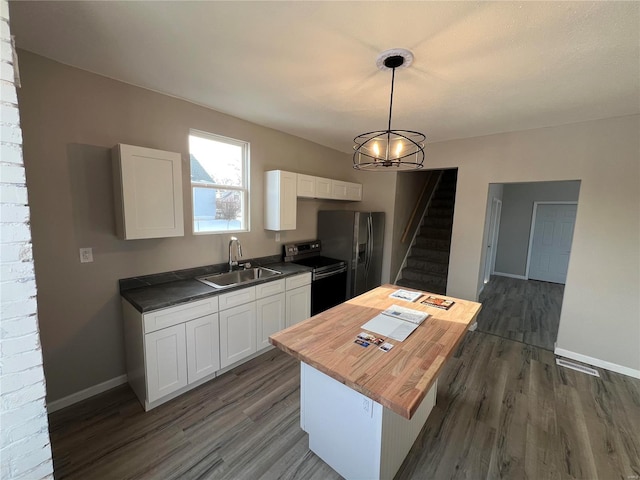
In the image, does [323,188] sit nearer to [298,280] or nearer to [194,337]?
[298,280]

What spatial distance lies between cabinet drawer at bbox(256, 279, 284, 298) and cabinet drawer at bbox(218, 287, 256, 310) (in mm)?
63

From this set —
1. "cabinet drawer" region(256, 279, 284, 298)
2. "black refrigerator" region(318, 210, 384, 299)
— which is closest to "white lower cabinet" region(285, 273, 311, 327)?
"cabinet drawer" region(256, 279, 284, 298)

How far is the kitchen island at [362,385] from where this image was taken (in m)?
1.22

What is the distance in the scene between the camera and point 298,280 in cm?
→ 319

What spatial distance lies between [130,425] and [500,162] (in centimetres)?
460

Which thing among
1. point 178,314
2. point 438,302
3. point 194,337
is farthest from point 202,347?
point 438,302

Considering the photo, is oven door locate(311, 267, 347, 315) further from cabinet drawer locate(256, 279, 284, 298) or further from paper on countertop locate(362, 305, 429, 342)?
paper on countertop locate(362, 305, 429, 342)

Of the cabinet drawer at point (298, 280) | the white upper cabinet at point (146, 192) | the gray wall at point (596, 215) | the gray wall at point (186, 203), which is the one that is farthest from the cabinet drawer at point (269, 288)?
the gray wall at point (596, 215)

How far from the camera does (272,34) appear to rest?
5.05 feet

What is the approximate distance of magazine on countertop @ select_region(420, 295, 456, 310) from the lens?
83.3 inches

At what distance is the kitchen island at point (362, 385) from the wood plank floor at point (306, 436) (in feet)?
0.75

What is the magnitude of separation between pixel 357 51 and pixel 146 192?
193 centimetres

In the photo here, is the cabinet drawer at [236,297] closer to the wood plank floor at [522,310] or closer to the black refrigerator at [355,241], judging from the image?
the black refrigerator at [355,241]

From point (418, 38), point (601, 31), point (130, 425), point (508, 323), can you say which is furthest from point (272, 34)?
point (508, 323)
